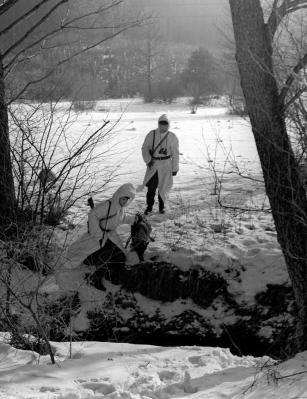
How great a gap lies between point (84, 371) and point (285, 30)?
331 cm

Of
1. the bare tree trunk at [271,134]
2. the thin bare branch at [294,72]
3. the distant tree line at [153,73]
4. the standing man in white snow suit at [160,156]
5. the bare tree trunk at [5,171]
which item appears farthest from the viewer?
the distant tree line at [153,73]

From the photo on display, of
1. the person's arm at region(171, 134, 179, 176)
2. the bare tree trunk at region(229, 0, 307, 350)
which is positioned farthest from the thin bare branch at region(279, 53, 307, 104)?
the person's arm at region(171, 134, 179, 176)

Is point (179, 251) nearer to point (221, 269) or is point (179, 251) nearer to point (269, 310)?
point (221, 269)

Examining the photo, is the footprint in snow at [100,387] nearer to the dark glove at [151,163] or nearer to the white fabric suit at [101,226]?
the white fabric suit at [101,226]

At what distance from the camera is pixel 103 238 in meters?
6.60

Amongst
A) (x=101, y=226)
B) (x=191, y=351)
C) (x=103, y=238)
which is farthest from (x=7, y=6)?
(x=191, y=351)

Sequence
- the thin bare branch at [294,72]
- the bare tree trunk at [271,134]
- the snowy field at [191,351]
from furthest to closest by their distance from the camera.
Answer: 1. the bare tree trunk at [271,134]
2. the thin bare branch at [294,72]
3. the snowy field at [191,351]

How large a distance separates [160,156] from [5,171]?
2437mm

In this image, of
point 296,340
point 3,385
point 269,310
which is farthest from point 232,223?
point 3,385

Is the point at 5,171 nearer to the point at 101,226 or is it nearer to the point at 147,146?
the point at 101,226

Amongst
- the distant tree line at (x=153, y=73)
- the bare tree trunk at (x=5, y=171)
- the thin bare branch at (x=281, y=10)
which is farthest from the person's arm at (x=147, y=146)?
the distant tree line at (x=153, y=73)

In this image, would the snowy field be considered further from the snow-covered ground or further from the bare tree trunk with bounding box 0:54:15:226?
the bare tree trunk with bounding box 0:54:15:226

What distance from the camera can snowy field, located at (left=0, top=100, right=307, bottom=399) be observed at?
373cm

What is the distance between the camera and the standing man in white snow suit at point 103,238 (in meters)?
6.40
